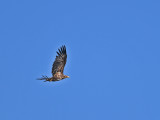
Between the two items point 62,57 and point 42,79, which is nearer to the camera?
point 42,79

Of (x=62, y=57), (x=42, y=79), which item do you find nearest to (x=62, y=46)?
(x=62, y=57)

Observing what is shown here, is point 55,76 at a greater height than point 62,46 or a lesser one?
lesser

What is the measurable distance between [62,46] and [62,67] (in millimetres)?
1501

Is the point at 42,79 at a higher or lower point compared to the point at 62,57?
lower

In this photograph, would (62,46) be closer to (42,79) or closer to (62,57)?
(62,57)

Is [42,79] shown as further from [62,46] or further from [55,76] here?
[62,46]

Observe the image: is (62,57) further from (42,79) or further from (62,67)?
(42,79)

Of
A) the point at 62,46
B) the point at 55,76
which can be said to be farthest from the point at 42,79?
the point at 62,46

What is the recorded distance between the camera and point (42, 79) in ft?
73.4

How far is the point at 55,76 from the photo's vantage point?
23.7 meters

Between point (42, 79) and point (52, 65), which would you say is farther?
point (52, 65)

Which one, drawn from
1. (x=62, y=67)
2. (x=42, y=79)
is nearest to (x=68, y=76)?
(x=62, y=67)

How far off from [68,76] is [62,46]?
6.72ft

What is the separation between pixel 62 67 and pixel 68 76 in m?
0.96
